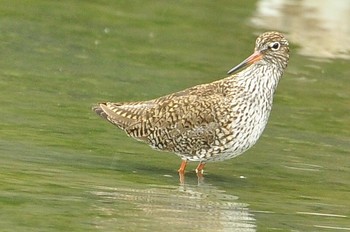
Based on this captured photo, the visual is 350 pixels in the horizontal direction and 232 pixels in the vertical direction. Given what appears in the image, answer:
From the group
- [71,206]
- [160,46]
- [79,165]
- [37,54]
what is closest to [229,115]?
[79,165]

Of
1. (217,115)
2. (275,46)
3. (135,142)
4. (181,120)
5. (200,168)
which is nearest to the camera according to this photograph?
Answer: (217,115)

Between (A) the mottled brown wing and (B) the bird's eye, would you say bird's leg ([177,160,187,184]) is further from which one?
(B) the bird's eye

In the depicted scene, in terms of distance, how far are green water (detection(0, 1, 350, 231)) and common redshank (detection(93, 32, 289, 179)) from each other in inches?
12.3

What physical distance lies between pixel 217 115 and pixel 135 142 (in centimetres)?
178

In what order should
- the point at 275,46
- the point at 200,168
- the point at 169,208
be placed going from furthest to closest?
the point at 200,168, the point at 275,46, the point at 169,208

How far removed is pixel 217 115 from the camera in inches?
571

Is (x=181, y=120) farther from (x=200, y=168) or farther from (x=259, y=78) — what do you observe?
(x=259, y=78)

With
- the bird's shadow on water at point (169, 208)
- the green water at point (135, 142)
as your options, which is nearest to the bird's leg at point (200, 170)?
the green water at point (135, 142)

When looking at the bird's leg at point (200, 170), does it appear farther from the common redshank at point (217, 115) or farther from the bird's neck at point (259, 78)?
the bird's neck at point (259, 78)

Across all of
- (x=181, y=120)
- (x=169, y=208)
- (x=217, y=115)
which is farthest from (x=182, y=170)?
(x=169, y=208)

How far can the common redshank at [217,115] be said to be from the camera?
47.5 feet

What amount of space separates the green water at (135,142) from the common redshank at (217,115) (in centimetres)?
31

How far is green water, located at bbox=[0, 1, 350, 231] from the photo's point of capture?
40.2 ft

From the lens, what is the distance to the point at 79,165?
14039 mm
